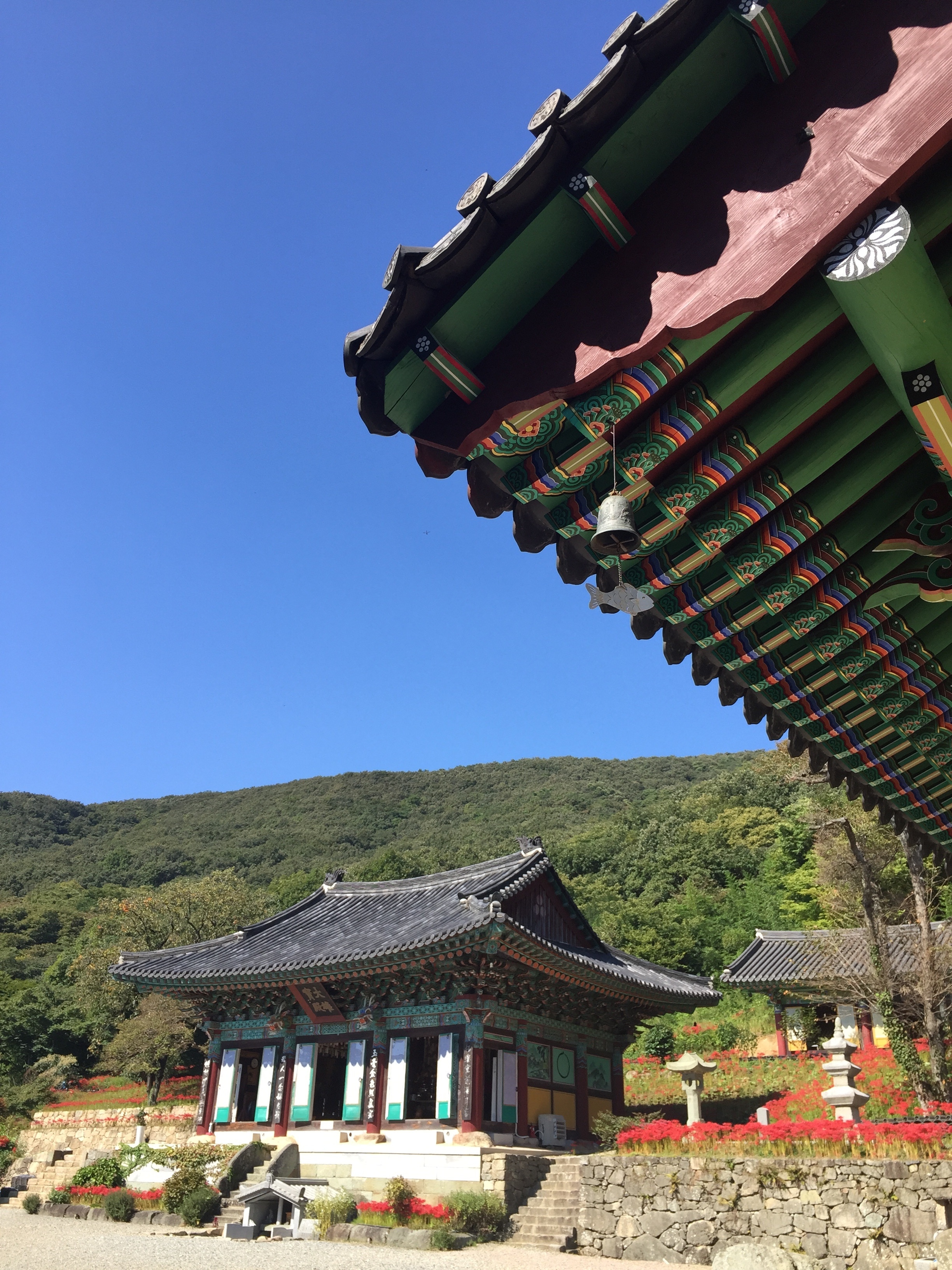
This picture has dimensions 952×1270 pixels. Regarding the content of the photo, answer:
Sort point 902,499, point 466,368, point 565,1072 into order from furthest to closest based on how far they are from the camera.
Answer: point 565,1072
point 902,499
point 466,368

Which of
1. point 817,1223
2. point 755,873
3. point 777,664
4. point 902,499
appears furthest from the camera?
point 755,873

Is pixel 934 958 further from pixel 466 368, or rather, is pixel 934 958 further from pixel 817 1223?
pixel 466 368

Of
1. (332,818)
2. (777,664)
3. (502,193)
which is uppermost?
(332,818)

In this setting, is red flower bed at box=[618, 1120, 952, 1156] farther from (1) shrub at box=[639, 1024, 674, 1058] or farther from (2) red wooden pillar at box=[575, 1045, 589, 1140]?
(1) shrub at box=[639, 1024, 674, 1058]

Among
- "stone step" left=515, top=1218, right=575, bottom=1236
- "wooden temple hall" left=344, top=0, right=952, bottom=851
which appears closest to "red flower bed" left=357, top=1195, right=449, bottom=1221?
"stone step" left=515, top=1218, right=575, bottom=1236

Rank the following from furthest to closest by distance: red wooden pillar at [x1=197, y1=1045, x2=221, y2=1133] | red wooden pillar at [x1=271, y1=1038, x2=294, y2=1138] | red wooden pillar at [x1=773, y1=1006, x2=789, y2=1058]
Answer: red wooden pillar at [x1=773, y1=1006, x2=789, y2=1058] → red wooden pillar at [x1=197, y1=1045, x2=221, y2=1133] → red wooden pillar at [x1=271, y1=1038, x2=294, y2=1138]

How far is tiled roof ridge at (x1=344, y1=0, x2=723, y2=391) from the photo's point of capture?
2807 mm

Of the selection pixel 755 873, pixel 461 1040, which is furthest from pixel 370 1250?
pixel 755 873

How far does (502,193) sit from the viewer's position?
113 inches

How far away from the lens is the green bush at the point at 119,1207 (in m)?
17.1

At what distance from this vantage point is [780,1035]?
26750 millimetres

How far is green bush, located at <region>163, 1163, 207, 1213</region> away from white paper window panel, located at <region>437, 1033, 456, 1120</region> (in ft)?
16.0

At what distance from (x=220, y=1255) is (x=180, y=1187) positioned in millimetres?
4821

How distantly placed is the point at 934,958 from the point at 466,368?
2101 cm
